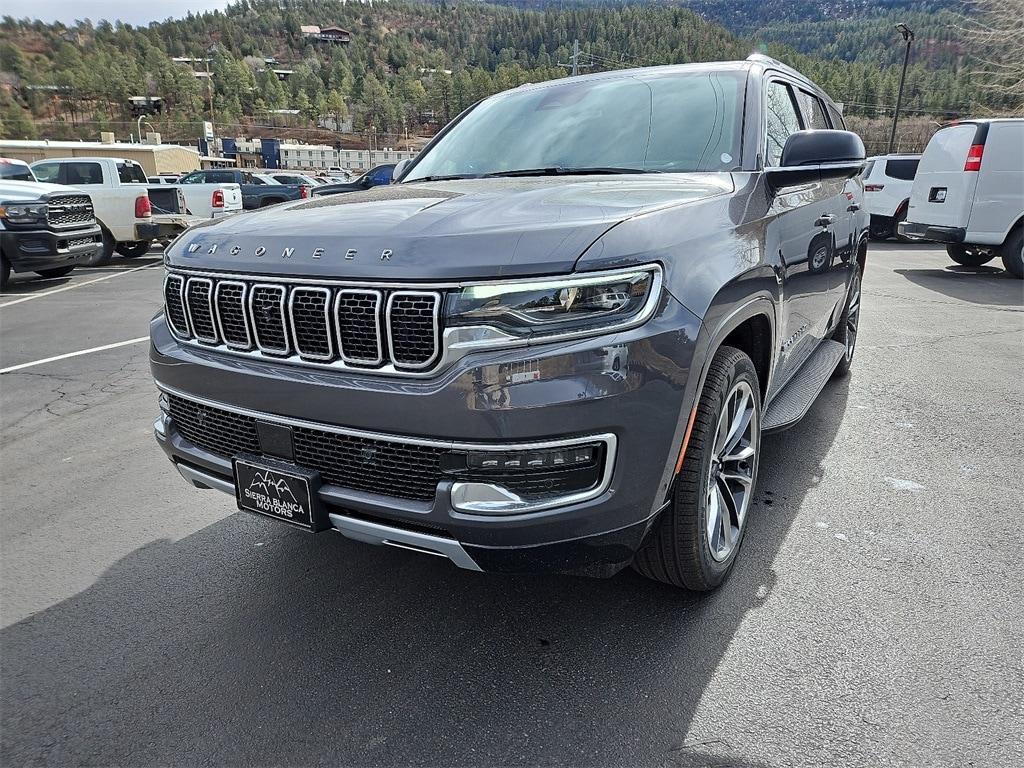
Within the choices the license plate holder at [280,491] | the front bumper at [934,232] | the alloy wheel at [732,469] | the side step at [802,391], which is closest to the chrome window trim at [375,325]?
the license plate holder at [280,491]

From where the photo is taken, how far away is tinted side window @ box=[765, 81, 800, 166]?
3.08 m

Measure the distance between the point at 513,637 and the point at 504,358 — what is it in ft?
3.47

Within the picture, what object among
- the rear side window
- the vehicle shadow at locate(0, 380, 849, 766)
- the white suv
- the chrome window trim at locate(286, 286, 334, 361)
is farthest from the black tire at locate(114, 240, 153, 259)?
the white suv

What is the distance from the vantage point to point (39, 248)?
10195 mm

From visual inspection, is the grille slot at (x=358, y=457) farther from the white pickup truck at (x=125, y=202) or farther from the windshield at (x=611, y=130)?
the white pickup truck at (x=125, y=202)

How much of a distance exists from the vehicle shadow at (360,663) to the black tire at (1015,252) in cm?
1044

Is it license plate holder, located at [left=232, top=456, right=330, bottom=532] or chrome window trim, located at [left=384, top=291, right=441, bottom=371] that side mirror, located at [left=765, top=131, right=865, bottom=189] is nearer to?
chrome window trim, located at [left=384, top=291, right=441, bottom=371]

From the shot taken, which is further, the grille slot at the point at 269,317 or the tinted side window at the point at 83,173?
the tinted side window at the point at 83,173

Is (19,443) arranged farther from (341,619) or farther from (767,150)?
(767,150)

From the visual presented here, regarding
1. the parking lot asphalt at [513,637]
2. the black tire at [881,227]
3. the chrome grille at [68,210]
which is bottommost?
the black tire at [881,227]

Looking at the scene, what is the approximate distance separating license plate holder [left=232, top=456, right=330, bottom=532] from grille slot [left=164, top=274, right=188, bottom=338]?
0.57 meters

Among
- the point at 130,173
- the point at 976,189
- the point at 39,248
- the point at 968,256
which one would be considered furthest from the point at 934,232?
the point at 130,173

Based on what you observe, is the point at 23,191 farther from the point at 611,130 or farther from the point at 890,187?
the point at 890,187

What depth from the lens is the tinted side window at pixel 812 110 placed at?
12.9 feet
